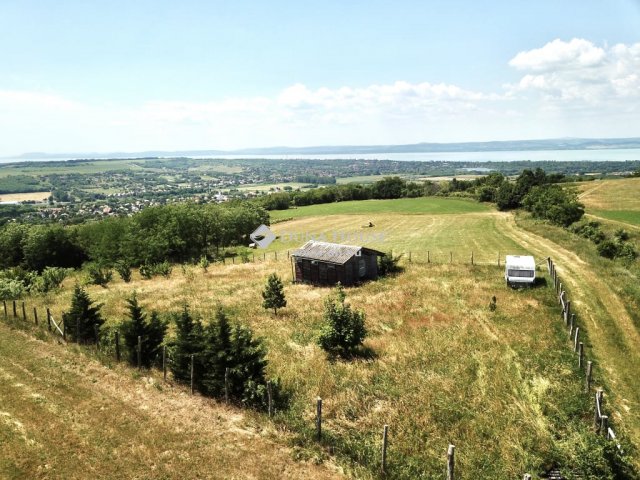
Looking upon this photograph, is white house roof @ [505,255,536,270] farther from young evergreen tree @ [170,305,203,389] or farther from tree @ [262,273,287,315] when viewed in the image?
young evergreen tree @ [170,305,203,389]

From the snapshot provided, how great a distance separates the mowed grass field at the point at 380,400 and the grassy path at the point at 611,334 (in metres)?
1.56

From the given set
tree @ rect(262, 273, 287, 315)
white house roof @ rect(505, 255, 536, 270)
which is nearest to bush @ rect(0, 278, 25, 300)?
tree @ rect(262, 273, 287, 315)

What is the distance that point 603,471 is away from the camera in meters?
11.3

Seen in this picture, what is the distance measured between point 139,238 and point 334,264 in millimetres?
42261

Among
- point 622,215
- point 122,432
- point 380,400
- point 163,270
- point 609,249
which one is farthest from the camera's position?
point 622,215

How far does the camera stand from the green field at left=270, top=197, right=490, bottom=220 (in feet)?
361

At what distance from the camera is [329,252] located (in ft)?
142

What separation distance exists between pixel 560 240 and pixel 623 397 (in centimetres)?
4584

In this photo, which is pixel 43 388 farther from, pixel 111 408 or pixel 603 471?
pixel 603 471

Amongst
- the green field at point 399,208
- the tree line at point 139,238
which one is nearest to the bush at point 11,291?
the tree line at point 139,238

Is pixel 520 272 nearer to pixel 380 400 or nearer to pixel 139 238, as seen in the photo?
pixel 380 400

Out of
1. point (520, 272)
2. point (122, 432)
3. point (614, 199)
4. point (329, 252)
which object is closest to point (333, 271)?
point (329, 252)

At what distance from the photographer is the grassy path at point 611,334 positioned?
61.1 ft

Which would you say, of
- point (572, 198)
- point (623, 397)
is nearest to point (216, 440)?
point (623, 397)
